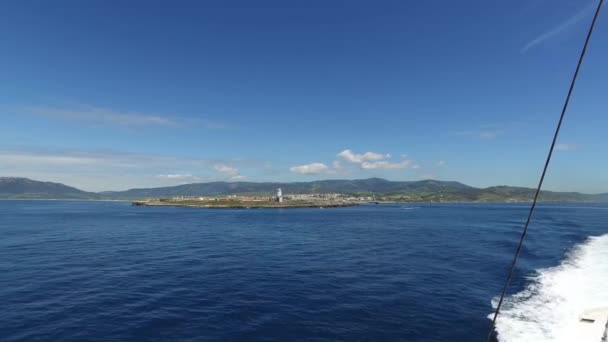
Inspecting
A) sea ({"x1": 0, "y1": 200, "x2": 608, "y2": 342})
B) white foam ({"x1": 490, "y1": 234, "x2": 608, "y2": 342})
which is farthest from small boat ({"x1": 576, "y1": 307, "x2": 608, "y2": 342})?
sea ({"x1": 0, "y1": 200, "x2": 608, "y2": 342})

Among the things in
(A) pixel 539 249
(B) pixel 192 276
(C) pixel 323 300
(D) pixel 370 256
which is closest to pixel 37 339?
(B) pixel 192 276

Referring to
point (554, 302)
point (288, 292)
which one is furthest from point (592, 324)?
point (288, 292)

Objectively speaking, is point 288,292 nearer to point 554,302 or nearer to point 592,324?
point 592,324

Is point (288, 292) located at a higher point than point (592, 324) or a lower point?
lower

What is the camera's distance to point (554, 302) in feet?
99.1

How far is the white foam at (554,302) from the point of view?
23.1 meters

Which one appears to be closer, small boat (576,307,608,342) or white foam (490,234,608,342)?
small boat (576,307,608,342)

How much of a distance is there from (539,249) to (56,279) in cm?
8402

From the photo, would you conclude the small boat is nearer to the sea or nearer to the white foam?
the white foam

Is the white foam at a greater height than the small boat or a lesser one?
lesser

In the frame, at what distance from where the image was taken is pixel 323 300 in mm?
29578

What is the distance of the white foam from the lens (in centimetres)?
2306

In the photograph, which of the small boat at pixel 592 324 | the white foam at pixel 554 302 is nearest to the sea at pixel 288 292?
the white foam at pixel 554 302

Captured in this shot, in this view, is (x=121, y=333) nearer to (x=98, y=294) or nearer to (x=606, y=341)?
(x=98, y=294)
